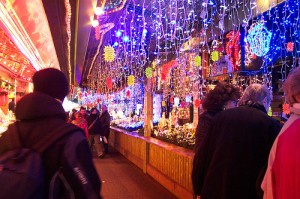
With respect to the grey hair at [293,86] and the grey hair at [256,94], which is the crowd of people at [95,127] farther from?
the grey hair at [293,86]

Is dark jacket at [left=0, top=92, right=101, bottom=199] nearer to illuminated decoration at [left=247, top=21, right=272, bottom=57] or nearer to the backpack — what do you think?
the backpack

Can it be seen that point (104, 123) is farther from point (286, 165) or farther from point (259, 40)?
point (286, 165)

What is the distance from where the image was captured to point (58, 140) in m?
1.58

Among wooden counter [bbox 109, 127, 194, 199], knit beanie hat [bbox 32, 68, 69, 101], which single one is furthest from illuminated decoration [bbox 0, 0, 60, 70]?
wooden counter [bbox 109, 127, 194, 199]

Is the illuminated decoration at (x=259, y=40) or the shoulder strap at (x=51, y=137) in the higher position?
the illuminated decoration at (x=259, y=40)

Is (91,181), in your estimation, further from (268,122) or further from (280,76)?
(280,76)

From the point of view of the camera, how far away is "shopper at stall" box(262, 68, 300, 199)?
1480mm

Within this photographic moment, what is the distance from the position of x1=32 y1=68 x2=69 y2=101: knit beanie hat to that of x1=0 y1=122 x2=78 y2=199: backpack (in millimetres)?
266

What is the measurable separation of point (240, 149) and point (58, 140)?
1306mm

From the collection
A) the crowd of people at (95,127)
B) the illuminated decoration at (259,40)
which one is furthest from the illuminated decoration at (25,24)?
the crowd of people at (95,127)

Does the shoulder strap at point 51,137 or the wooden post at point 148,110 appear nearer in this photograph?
the shoulder strap at point 51,137

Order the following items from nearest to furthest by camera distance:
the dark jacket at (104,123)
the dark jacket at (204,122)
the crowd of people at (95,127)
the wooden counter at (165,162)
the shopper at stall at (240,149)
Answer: the shopper at stall at (240,149) < the dark jacket at (204,122) < the wooden counter at (165,162) < the crowd of people at (95,127) < the dark jacket at (104,123)

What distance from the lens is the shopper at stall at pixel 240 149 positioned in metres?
2.41

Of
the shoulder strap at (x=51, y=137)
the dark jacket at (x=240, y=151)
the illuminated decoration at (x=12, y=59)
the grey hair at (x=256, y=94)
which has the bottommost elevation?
the dark jacket at (x=240, y=151)
